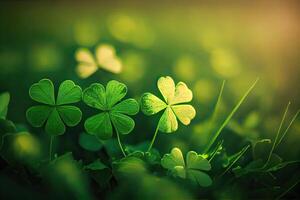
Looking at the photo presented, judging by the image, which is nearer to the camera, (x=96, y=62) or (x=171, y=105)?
(x=171, y=105)

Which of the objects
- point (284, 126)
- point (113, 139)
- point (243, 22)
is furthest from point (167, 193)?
point (243, 22)

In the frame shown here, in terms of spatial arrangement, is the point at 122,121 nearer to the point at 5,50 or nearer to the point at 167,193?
the point at 167,193

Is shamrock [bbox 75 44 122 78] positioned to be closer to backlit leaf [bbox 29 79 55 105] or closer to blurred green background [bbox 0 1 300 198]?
blurred green background [bbox 0 1 300 198]

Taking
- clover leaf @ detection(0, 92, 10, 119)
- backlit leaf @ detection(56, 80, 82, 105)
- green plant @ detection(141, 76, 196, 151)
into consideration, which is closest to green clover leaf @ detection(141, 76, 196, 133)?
green plant @ detection(141, 76, 196, 151)

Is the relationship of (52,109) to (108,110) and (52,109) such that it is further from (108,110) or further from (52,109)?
(108,110)

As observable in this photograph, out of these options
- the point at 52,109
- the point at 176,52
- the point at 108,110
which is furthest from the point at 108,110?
the point at 176,52

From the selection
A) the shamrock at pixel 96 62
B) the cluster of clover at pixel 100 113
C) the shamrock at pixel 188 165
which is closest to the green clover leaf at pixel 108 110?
the cluster of clover at pixel 100 113
